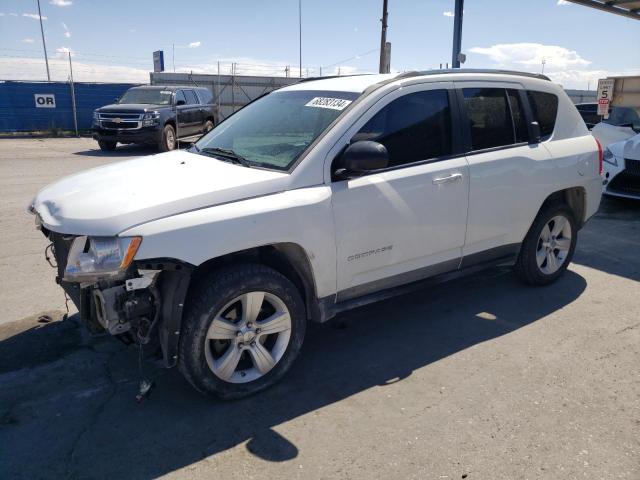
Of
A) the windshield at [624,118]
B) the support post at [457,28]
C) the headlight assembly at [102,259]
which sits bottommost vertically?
the headlight assembly at [102,259]

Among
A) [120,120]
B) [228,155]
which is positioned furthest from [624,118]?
[120,120]

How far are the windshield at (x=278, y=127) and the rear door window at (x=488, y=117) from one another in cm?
107

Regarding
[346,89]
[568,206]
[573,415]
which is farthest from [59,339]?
[568,206]

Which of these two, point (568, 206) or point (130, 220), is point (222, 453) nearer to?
point (130, 220)

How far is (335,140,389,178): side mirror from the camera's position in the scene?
133 inches

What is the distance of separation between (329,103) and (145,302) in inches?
73.1

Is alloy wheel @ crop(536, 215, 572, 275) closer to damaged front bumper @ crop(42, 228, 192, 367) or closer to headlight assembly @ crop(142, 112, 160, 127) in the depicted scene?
damaged front bumper @ crop(42, 228, 192, 367)

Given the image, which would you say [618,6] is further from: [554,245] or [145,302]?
[145,302]

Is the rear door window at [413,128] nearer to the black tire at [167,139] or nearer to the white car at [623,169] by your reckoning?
the white car at [623,169]

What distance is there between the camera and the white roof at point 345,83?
392 centimetres

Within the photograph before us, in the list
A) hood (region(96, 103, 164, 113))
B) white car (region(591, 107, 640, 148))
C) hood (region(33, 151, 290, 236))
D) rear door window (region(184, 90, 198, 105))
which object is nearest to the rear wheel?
hood (region(96, 103, 164, 113))

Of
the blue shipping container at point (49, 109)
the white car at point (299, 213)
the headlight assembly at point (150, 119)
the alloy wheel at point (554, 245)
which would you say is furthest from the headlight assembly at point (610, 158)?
the blue shipping container at point (49, 109)

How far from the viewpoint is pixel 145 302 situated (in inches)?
116

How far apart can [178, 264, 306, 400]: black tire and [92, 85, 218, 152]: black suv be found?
13.1 metres
